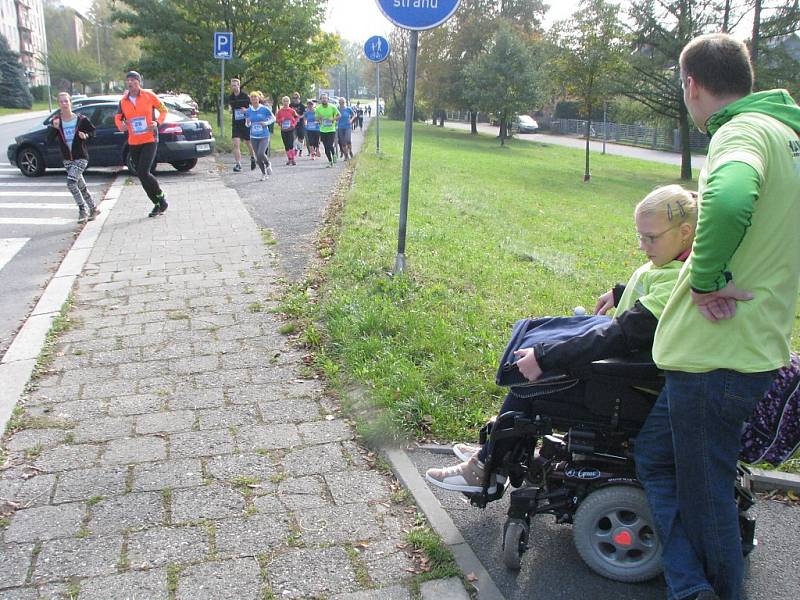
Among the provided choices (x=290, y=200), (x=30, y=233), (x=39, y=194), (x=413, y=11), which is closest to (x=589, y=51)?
(x=290, y=200)

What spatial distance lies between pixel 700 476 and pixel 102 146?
1578 cm

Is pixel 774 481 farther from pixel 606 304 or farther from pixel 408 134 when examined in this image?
pixel 408 134

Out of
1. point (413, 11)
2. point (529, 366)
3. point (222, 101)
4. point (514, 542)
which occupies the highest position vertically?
point (413, 11)

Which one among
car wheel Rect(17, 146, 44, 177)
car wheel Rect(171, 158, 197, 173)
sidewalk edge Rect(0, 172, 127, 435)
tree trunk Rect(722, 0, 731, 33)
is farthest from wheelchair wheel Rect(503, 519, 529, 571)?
tree trunk Rect(722, 0, 731, 33)

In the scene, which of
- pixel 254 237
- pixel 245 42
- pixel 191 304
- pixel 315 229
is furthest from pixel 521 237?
pixel 245 42

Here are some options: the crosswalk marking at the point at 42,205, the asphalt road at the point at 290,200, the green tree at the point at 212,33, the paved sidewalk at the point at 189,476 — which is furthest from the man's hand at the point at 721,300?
the green tree at the point at 212,33

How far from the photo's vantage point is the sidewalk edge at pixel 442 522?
290 centimetres

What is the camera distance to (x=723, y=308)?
2.32 metres

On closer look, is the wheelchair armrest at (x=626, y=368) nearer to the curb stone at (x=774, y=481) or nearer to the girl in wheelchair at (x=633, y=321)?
the girl in wheelchair at (x=633, y=321)

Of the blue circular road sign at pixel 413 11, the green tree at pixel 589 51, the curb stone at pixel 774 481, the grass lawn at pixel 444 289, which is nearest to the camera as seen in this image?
the curb stone at pixel 774 481

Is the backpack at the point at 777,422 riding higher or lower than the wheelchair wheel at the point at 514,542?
higher

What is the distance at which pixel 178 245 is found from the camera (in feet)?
29.4

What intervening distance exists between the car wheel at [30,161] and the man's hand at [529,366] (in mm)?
15968

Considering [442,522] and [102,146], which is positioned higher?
[102,146]
